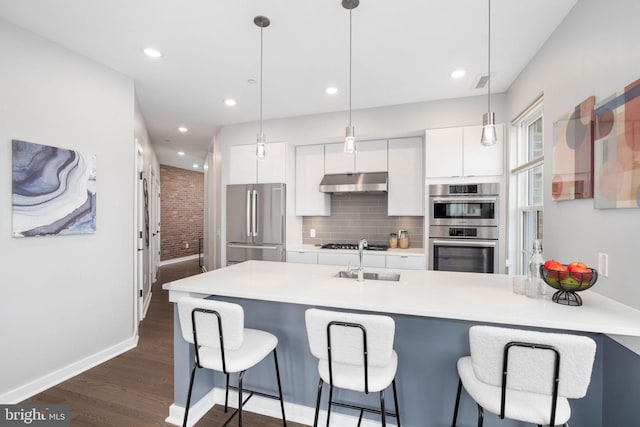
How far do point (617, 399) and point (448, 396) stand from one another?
2.45 feet

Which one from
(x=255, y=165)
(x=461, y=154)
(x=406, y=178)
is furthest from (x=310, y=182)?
(x=461, y=154)

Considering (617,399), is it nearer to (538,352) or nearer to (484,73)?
(538,352)

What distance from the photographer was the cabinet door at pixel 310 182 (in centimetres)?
437

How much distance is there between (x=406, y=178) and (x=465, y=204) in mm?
804

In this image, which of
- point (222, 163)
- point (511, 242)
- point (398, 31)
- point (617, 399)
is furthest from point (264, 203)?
point (617, 399)

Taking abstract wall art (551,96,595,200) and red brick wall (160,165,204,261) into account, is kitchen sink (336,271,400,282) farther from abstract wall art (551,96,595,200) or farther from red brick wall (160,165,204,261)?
red brick wall (160,165,204,261)

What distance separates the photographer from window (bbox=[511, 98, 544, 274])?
2.77 metres

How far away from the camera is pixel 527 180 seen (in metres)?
3.12

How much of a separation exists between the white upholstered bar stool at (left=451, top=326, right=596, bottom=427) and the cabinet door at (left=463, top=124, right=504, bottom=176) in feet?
8.65

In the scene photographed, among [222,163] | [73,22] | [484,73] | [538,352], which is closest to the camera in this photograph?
[538,352]

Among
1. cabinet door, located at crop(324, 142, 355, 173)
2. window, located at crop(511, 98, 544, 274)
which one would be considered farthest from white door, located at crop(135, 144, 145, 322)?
window, located at crop(511, 98, 544, 274)

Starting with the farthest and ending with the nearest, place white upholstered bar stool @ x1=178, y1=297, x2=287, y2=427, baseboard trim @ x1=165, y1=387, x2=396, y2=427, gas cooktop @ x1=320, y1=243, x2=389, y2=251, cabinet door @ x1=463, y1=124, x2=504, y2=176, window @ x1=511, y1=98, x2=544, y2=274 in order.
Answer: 1. gas cooktop @ x1=320, y1=243, x2=389, y2=251
2. cabinet door @ x1=463, y1=124, x2=504, y2=176
3. window @ x1=511, y1=98, x2=544, y2=274
4. baseboard trim @ x1=165, y1=387, x2=396, y2=427
5. white upholstered bar stool @ x1=178, y1=297, x2=287, y2=427

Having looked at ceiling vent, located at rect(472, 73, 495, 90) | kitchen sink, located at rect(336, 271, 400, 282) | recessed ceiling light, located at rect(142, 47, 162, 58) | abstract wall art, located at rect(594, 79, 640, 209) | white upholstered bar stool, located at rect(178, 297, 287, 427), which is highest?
recessed ceiling light, located at rect(142, 47, 162, 58)

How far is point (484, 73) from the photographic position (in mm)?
2881
